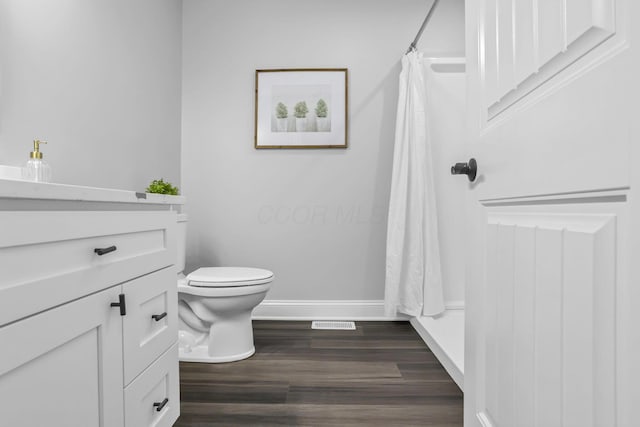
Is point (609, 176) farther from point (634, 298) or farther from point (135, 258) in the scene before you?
point (135, 258)

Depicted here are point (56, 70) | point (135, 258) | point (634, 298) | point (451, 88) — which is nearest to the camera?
point (634, 298)

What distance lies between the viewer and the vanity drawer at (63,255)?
58cm

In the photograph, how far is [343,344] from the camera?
2.07 m

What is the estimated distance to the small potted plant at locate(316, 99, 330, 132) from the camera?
2.54 meters

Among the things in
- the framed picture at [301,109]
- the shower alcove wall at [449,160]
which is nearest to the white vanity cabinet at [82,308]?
the framed picture at [301,109]

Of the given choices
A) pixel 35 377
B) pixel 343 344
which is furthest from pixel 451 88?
pixel 35 377

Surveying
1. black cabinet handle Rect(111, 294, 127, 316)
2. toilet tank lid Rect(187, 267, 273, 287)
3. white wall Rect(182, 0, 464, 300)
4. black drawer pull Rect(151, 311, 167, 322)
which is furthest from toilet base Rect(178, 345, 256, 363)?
black cabinet handle Rect(111, 294, 127, 316)

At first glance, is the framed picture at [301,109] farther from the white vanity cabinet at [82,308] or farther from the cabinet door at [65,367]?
the cabinet door at [65,367]

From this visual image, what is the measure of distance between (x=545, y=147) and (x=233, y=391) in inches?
58.1

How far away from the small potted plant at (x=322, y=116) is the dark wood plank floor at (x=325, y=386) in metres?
1.38

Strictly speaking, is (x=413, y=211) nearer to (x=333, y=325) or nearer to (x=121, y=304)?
(x=333, y=325)

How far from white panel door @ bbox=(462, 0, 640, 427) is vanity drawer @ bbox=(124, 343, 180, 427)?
856 mm

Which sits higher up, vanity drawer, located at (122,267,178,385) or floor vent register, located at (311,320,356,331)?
vanity drawer, located at (122,267,178,385)

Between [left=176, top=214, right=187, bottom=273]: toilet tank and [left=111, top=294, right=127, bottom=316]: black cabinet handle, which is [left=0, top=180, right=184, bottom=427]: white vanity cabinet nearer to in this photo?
[left=111, top=294, right=127, bottom=316]: black cabinet handle
